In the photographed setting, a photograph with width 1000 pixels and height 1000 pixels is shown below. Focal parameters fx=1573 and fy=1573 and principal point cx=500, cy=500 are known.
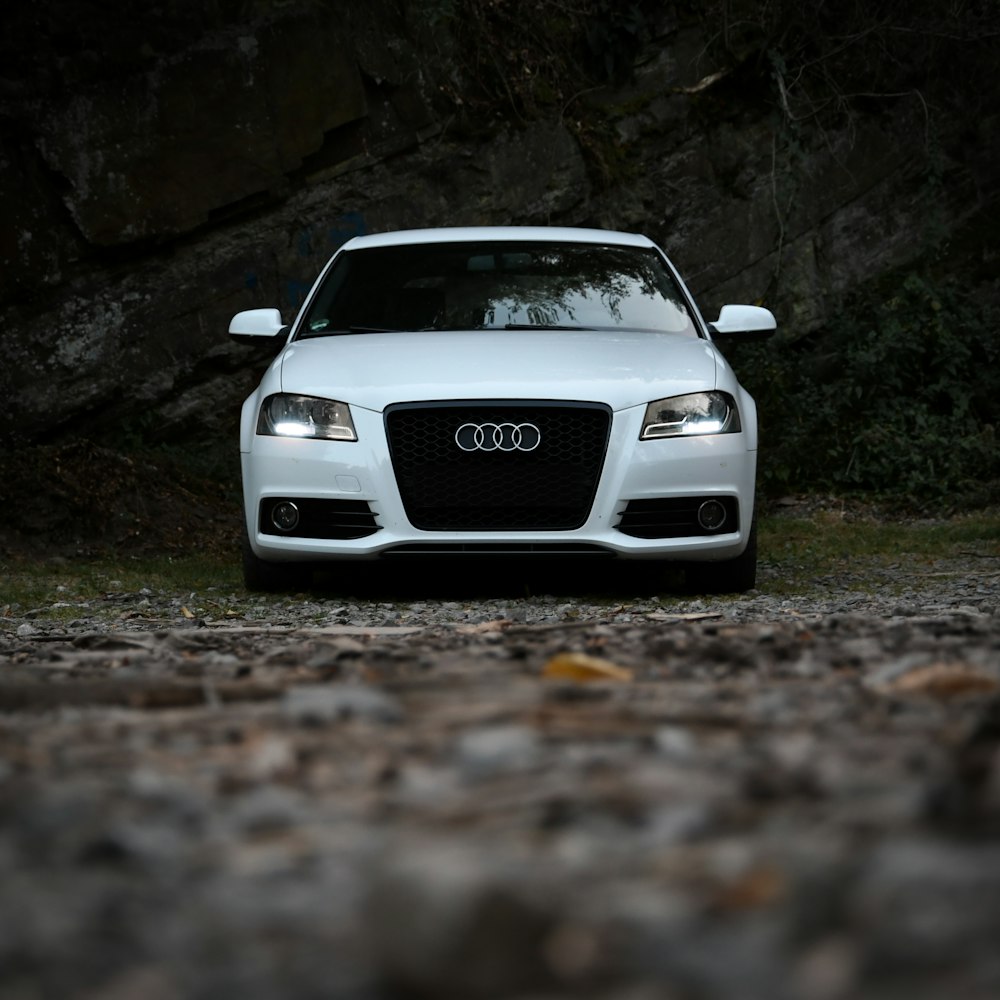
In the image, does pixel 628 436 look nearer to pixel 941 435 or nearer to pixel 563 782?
pixel 563 782

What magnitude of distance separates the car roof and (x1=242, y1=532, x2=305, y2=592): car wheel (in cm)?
177

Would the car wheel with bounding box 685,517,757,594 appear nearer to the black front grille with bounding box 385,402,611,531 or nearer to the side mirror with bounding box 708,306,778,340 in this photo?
the black front grille with bounding box 385,402,611,531

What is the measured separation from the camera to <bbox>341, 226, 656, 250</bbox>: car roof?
7598 mm

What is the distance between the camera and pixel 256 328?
7355 millimetres

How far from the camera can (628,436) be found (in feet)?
20.0

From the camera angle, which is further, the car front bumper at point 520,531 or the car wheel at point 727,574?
the car wheel at point 727,574

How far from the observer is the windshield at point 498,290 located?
279 inches

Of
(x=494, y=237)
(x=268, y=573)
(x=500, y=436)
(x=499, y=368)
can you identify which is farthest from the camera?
(x=494, y=237)

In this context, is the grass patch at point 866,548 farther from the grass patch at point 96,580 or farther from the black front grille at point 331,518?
the grass patch at point 96,580

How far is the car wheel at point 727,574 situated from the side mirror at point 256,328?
7.49ft

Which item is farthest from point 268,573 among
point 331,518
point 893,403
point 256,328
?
point 893,403

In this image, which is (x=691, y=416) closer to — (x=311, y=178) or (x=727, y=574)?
(x=727, y=574)

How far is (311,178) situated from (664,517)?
232 inches

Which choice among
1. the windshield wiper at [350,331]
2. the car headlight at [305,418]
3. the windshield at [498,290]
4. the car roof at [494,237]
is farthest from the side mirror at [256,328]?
the car headlight at [305,418]
